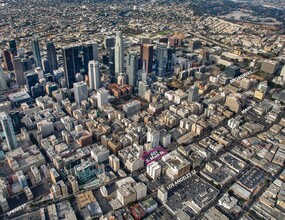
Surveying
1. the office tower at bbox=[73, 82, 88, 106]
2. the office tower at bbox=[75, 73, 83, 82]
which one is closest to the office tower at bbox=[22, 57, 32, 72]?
the office tower at bbox=[75, 73, 83, 82]

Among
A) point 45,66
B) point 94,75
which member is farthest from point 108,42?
point 94,75

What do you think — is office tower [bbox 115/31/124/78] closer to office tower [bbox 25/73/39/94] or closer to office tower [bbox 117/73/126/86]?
office tower [bbox 117/73/126/86]

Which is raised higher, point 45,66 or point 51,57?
point 51,57

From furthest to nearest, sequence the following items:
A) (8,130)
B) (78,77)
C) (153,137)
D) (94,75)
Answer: (78,77)
(94,75)
(153,137)
(8,130)

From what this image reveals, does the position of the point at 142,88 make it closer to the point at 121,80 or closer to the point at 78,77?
the point at 121,80

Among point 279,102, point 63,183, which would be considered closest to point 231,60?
point 279,102

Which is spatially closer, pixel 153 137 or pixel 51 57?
pixel 153 137

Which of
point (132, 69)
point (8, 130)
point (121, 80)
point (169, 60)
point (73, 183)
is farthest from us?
point (169, 60)

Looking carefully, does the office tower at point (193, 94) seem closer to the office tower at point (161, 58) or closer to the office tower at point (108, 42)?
the office tower at point (161, 58)
